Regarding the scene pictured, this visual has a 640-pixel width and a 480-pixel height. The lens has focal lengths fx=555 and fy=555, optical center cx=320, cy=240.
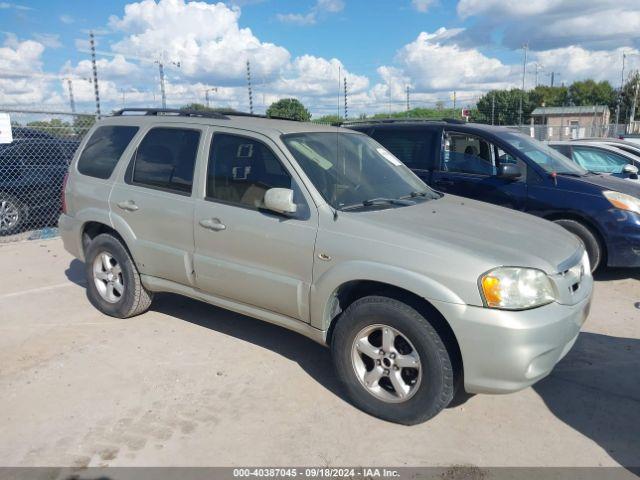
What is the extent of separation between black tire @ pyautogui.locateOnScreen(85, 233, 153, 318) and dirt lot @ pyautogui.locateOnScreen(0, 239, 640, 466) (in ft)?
0.45

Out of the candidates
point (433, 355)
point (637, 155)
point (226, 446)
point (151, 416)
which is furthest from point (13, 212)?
point (637, 155)

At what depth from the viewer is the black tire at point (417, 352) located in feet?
10.6

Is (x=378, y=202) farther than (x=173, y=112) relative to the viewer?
No

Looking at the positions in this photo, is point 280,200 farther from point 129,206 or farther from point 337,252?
point 129,206

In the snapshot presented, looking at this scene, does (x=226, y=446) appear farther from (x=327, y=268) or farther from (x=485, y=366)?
(x=485, y=366)

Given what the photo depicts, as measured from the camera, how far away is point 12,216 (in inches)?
372

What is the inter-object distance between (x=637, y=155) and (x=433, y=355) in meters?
9.04

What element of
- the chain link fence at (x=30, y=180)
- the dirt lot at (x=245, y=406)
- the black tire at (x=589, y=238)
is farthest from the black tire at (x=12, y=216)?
the black tire at (x=589, y=238)

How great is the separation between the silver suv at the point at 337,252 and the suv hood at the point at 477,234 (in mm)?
14

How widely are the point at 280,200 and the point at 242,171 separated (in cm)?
69

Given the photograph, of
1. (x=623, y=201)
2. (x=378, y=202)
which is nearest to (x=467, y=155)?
(x=623, y=201)

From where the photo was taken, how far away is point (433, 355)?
322 centimetres

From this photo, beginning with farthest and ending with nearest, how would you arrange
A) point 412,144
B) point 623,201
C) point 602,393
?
point 412,144 < point 623,201 < point 602,393

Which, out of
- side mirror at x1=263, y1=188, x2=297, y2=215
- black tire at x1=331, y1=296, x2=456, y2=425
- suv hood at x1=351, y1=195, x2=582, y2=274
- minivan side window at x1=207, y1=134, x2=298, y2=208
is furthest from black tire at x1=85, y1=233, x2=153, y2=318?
suv hood at x1=351, y1=195, x2=582, y2=274
